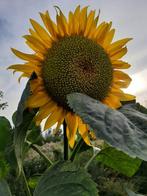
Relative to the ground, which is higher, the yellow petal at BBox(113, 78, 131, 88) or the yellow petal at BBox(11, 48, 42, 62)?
the yellow petal at BBox(11, 48, 42, 62)

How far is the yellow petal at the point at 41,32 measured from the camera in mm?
1020

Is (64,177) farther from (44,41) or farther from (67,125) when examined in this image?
(44,41)

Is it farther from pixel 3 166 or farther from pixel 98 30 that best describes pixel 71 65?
pixel 3 166

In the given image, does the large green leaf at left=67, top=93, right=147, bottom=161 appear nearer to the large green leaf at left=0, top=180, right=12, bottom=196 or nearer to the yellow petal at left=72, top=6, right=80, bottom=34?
the yellow petal at left=72, top=6, right=80, bottom=34

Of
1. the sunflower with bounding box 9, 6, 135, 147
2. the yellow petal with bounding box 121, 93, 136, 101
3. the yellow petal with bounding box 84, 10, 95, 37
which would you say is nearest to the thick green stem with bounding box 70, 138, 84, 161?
the sunflower with bounding box 9, 6, 135, 147

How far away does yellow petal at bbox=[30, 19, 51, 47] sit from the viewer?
3.34ft

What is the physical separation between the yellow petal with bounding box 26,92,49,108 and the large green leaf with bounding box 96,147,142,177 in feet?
0.88

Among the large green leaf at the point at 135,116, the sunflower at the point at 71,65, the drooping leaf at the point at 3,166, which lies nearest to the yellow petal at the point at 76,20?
the sunflower at the point at 71,65

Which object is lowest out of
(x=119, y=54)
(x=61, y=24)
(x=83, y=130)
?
(x=83, y=130)

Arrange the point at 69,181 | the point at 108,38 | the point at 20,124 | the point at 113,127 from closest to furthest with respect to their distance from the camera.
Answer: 1. the point at 113,127
2. the point at 20,124
3. the point at 69,181
4. the point at 108,38

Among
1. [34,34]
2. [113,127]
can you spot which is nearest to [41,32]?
[34,34]

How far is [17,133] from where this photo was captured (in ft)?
2.86

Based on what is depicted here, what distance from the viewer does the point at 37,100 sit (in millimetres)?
977

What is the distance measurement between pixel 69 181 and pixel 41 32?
31 cm
